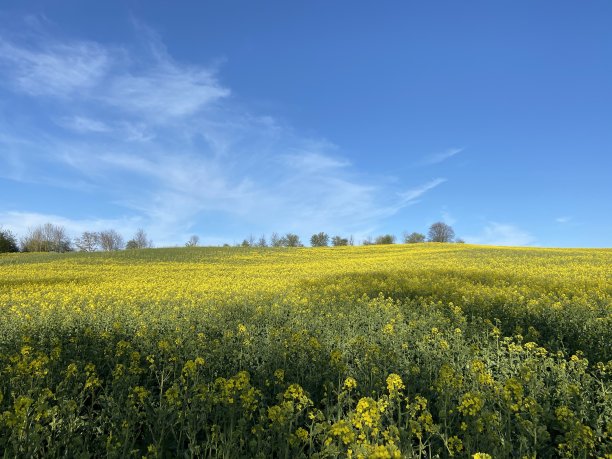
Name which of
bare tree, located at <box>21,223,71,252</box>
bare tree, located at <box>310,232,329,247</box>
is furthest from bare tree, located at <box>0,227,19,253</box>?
bare tree, located at <box>310,232,329,247</box>

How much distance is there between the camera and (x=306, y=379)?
5531 mm

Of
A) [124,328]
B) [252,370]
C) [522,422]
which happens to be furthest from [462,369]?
[124,328]

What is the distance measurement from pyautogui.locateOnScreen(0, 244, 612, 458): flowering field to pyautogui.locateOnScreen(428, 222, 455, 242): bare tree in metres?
91.6

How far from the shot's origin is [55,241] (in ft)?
332

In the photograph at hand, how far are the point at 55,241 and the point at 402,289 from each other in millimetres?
112623

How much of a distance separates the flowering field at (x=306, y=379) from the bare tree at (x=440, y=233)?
91572 mm

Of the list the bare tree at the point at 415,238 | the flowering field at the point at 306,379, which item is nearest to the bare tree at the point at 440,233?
the bare tree at the point at 415,238

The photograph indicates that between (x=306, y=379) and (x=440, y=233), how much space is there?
102 meters

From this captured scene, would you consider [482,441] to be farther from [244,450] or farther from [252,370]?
[252,370]

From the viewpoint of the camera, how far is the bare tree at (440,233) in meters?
99.6

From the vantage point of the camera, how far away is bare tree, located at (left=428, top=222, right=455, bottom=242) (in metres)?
99.6

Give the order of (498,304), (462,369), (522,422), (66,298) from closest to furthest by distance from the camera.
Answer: (522,422) → (462,369) → (498,304) → (66,298)

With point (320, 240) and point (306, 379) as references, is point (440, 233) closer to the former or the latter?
point (320, 240)

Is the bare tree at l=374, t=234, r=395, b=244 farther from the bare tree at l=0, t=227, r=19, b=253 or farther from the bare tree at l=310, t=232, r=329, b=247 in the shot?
the bare tree at l=0, t=227, r=19, b=253
